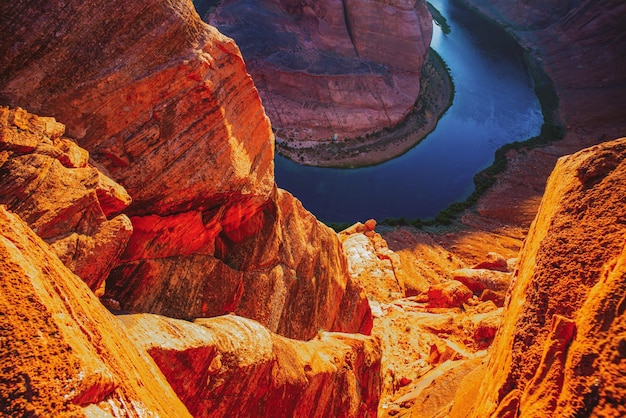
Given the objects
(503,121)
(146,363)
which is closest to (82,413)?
(146,363)

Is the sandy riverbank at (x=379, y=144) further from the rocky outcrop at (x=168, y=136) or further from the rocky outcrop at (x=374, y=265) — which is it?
the rocky outcrop at (x=168, y=136)

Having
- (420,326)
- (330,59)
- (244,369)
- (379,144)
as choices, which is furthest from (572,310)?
(330,59)

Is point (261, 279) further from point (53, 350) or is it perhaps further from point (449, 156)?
point (449, 156)

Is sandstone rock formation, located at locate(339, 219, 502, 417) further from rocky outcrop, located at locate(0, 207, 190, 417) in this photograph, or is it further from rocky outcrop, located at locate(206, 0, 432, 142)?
rocky outcrop, located at locate(206, 0, 432, 142)

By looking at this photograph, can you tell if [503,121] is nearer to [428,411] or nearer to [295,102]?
[295,102]

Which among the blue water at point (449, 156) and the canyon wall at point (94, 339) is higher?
the blue water at point (449, 156)

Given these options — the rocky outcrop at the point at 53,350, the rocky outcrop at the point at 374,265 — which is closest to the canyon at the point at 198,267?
the rocky outcrop at the point at 53,350

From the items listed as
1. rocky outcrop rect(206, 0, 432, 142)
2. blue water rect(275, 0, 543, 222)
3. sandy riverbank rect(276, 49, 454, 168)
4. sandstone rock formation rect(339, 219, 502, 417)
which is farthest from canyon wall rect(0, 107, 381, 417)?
rocky outcrop rect(206, 0, 432, 142)
